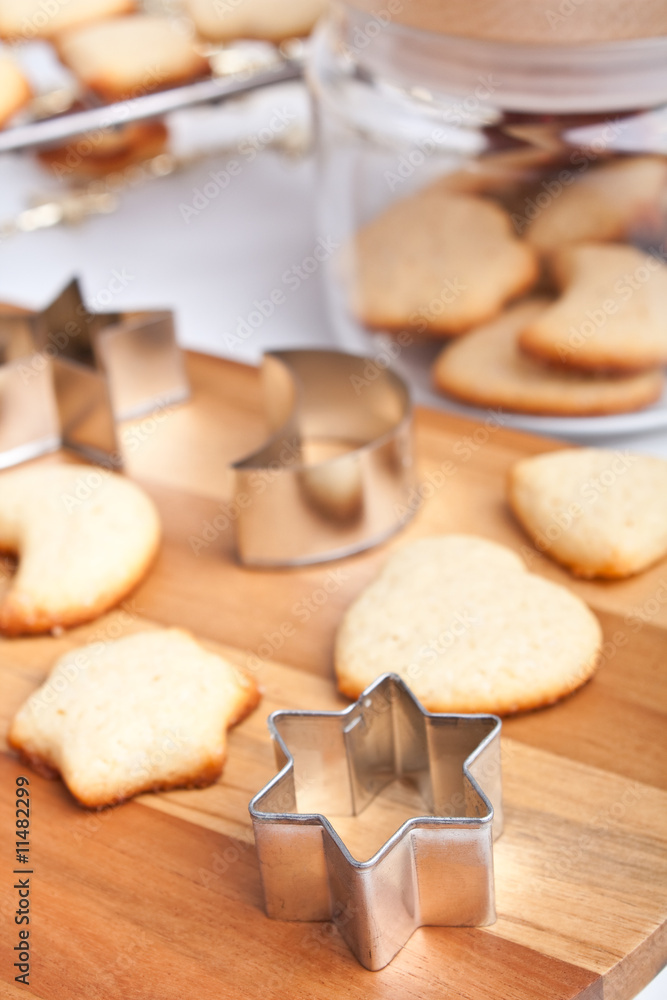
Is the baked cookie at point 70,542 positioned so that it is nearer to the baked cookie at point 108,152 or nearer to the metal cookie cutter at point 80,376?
the metal cookie cutter at point 80,376

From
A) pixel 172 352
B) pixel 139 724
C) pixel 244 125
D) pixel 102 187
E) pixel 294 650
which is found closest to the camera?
pixel 139 724

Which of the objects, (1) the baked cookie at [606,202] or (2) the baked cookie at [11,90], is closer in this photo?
(1) the baked cookie at [606,202]

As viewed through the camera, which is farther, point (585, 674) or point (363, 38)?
point (363, 38)

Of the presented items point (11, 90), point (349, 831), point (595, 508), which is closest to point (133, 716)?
point (349, 831)

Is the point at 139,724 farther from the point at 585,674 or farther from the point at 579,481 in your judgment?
the point at 579,481

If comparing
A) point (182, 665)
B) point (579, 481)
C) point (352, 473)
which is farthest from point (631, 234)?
point (182, 665)
